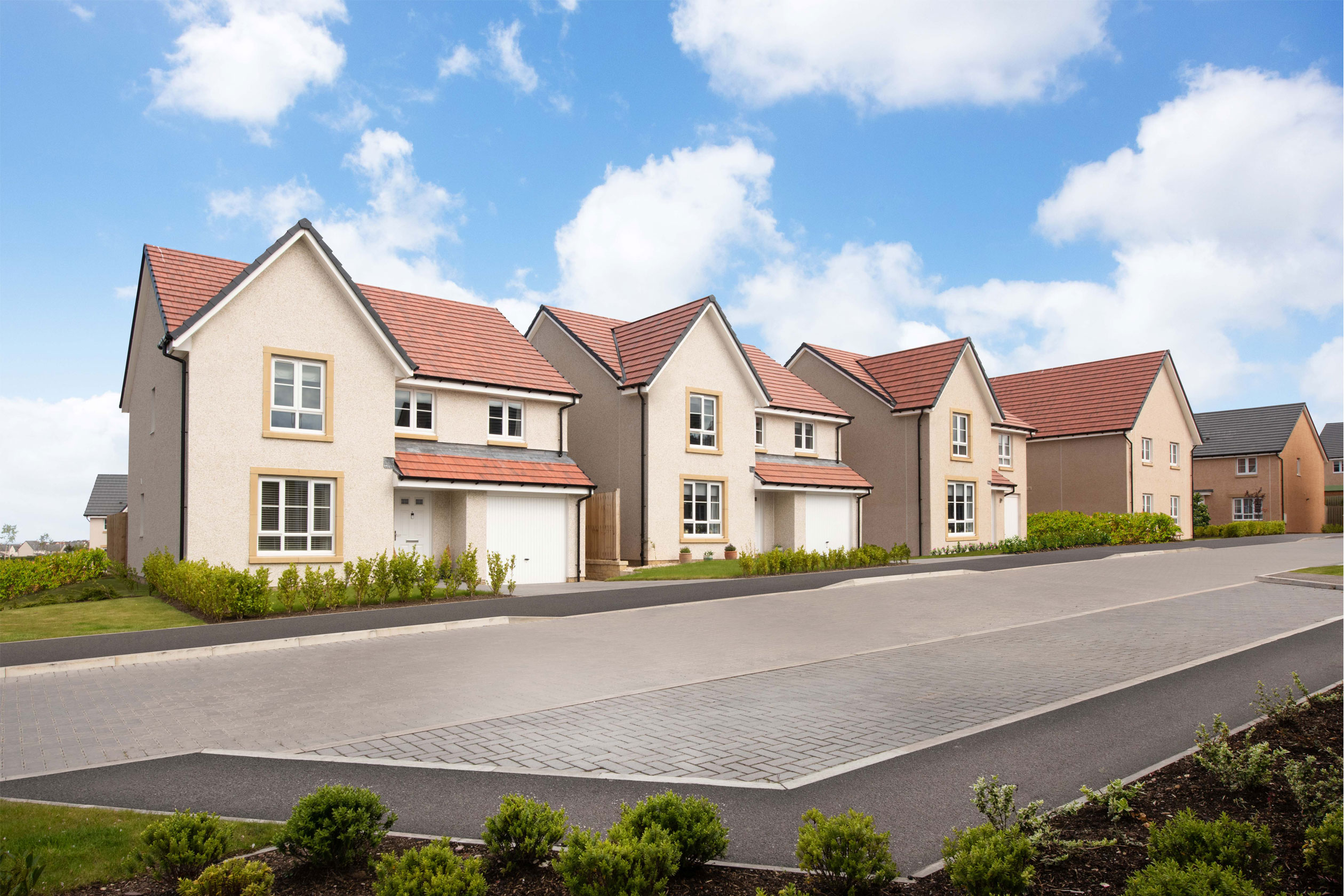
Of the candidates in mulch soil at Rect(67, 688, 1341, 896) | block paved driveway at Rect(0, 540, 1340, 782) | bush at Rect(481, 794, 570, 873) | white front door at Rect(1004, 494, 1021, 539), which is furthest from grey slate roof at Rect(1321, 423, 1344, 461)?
bush at Rect(481, 794, 570, 873)

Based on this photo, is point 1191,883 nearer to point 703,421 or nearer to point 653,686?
point 653,686

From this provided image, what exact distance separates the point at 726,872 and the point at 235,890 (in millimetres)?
2512

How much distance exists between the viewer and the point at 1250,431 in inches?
2200

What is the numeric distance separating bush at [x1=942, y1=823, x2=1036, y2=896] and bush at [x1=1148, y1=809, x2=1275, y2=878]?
0.68m

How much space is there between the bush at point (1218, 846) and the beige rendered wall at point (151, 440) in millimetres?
19242

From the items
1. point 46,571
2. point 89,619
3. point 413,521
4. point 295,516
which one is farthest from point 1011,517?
point 46,571

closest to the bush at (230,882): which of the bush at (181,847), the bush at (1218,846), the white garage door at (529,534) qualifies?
the bush at (181,847)

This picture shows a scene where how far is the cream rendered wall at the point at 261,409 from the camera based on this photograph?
19141 millimetres

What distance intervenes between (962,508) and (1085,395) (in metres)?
14.2

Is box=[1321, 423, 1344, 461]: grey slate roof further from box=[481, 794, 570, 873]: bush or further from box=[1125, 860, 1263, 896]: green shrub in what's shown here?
box=[481, 794, 570, 873]: bush

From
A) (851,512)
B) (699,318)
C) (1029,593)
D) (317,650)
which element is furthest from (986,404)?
(317,650)

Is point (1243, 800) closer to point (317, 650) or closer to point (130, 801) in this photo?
point (130, 801)

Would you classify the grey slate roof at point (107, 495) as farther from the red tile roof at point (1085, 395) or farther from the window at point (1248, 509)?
the window at point (1248, 509)

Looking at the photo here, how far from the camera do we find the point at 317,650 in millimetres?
12891
